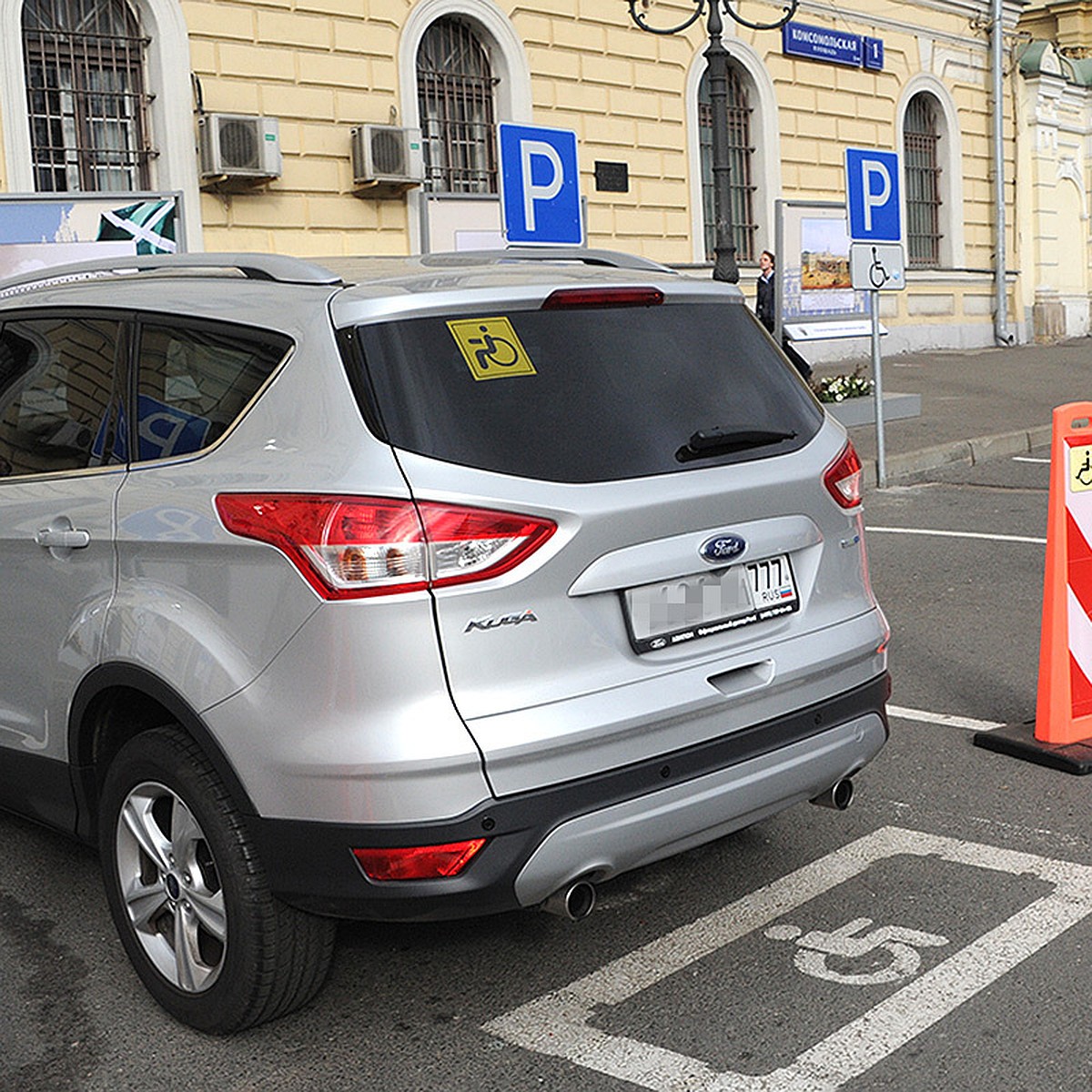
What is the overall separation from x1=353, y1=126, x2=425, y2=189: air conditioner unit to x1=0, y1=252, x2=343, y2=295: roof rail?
13187 mm

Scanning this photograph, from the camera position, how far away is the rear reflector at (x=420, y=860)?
307cm

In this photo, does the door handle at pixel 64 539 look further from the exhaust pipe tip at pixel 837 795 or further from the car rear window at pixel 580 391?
the exhaust pipe tip at pixel 837 795

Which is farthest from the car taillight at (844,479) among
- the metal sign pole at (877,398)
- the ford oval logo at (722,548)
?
the metal sign pole at (877,398)

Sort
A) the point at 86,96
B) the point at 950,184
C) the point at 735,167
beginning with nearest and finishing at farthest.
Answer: the point at 86,96 < the point at 735,167 < the point at 950,184

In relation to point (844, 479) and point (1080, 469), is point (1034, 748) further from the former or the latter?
point (844, 479)

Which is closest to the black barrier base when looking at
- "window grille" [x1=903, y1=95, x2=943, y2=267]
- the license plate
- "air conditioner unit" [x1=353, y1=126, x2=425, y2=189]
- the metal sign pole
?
the license plate

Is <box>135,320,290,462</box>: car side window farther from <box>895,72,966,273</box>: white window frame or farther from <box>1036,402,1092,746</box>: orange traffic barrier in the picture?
<box>895,72,966,273</box>: white window frame

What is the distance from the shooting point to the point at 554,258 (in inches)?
165

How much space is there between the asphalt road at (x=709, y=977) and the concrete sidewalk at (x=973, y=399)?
8.71 meters

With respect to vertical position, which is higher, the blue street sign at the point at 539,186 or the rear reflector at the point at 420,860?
the blue street sign at the point at 539,186

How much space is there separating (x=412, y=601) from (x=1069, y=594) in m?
3.06

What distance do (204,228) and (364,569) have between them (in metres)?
14.3

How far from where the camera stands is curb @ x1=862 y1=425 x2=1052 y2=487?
522 inches

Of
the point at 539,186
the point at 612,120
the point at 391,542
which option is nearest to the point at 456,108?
the point at 612,120
